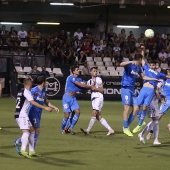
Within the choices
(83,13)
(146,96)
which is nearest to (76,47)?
(83,13)

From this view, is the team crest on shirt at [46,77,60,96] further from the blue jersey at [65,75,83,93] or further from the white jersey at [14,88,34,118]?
the white jersey at [14,88,34,118]

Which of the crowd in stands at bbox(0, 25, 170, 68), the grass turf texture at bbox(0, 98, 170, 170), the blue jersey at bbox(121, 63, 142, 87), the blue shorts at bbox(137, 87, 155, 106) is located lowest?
the grass turf texture at bbox(0, 98, 170, 170)

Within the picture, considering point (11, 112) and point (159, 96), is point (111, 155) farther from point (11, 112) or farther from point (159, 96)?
point (11, 112)

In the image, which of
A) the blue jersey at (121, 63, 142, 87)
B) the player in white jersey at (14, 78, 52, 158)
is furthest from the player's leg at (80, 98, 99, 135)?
the player in white jersey at (14, 78, 52, 158)

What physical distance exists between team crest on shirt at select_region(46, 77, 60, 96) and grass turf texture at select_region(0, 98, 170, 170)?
432 inches

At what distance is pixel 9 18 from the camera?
40.4 m

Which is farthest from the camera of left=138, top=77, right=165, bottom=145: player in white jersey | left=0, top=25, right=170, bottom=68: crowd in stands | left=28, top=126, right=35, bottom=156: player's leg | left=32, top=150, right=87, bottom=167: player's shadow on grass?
left=0, top=25, right=170, bottom=68: crowd in stands

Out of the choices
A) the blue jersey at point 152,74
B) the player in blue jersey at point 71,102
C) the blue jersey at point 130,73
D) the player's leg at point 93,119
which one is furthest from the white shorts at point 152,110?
the player in blue jersey at point 71,102

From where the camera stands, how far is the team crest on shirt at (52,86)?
31641 mm

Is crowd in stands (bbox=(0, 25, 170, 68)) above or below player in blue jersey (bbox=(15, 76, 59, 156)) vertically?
above

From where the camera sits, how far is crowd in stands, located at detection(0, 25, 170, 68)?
3447 cm

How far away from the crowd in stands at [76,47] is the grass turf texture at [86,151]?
14073 mm

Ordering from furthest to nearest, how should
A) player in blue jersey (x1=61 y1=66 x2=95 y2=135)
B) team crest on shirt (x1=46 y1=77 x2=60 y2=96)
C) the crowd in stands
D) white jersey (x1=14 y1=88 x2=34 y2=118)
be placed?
1. the crowd in stands
2. team crest on shirt (x1=46 y1=77 x2=60 y2=96)
3. player in blue jersey (x1=61 y1=66 x2=95 y2=135)
4. white jersey (x1=14 y1=88 x2=34 y2=118)

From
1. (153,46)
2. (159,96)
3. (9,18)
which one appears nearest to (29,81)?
(159,96)
